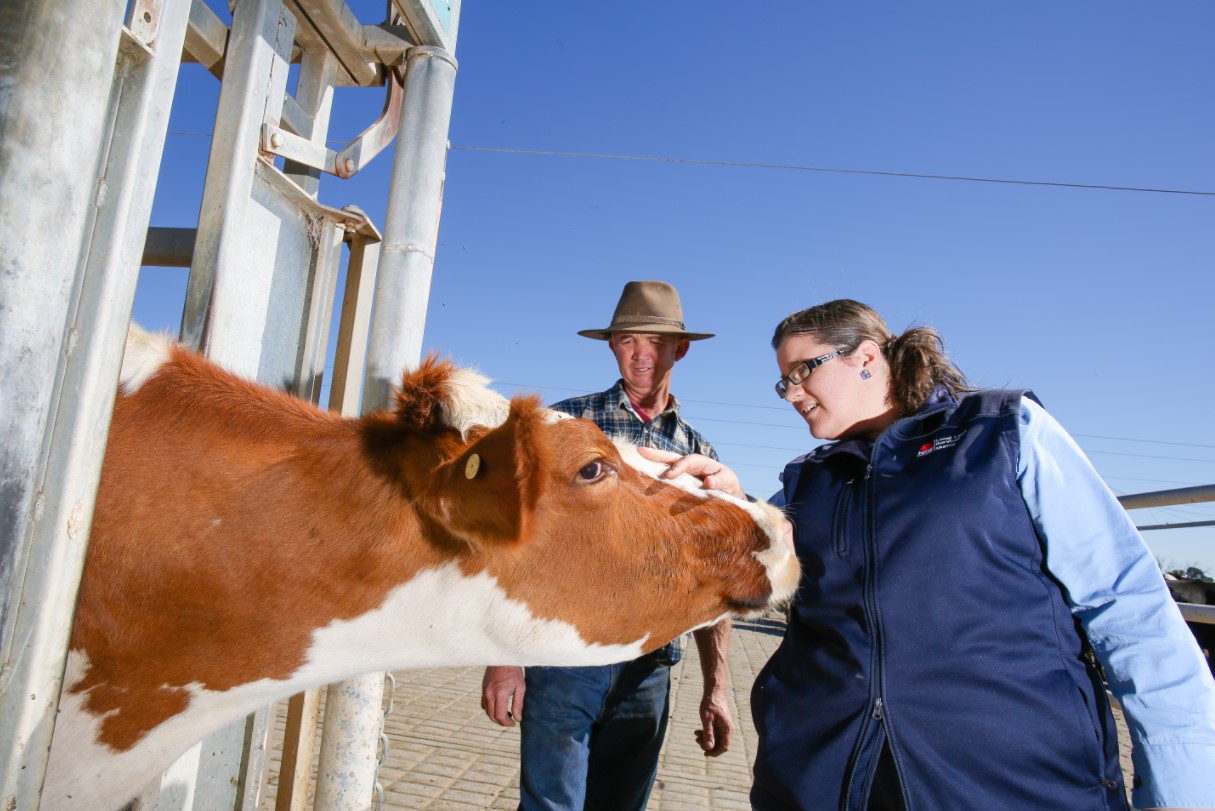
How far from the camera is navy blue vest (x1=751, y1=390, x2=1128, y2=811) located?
6.11 feet

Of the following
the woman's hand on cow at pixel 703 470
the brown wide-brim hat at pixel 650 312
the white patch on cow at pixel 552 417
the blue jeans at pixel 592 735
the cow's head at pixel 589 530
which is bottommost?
the blue jeans at pixel 592 735

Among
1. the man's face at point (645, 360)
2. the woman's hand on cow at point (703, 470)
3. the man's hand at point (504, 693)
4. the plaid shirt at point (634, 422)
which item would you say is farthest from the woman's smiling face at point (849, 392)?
the man's hand at point (504, 693)

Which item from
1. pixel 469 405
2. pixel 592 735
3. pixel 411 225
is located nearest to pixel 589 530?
pixel 469 405

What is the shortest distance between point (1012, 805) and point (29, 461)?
214 centimetres

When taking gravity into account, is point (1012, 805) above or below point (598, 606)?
below

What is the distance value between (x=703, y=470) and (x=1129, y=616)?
1.22 meters

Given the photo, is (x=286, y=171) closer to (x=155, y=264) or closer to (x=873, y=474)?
(x=155, y=264)

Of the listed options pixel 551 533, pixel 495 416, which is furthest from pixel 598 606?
pixel 495 416

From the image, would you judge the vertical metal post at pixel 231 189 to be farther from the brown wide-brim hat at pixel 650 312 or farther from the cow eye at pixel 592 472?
the brown wide-brim hat at pixel 650 312

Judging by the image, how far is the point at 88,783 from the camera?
6.13 ft

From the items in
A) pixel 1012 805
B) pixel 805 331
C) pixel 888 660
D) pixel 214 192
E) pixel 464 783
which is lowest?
pixel 464 783

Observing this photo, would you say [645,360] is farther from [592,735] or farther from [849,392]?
[592,735]

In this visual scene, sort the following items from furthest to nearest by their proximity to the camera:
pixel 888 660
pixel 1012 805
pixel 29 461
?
1. pixel 888 660
2. pixel 1012 805
3. pixel 29 461

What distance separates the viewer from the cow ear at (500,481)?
6.02ft
